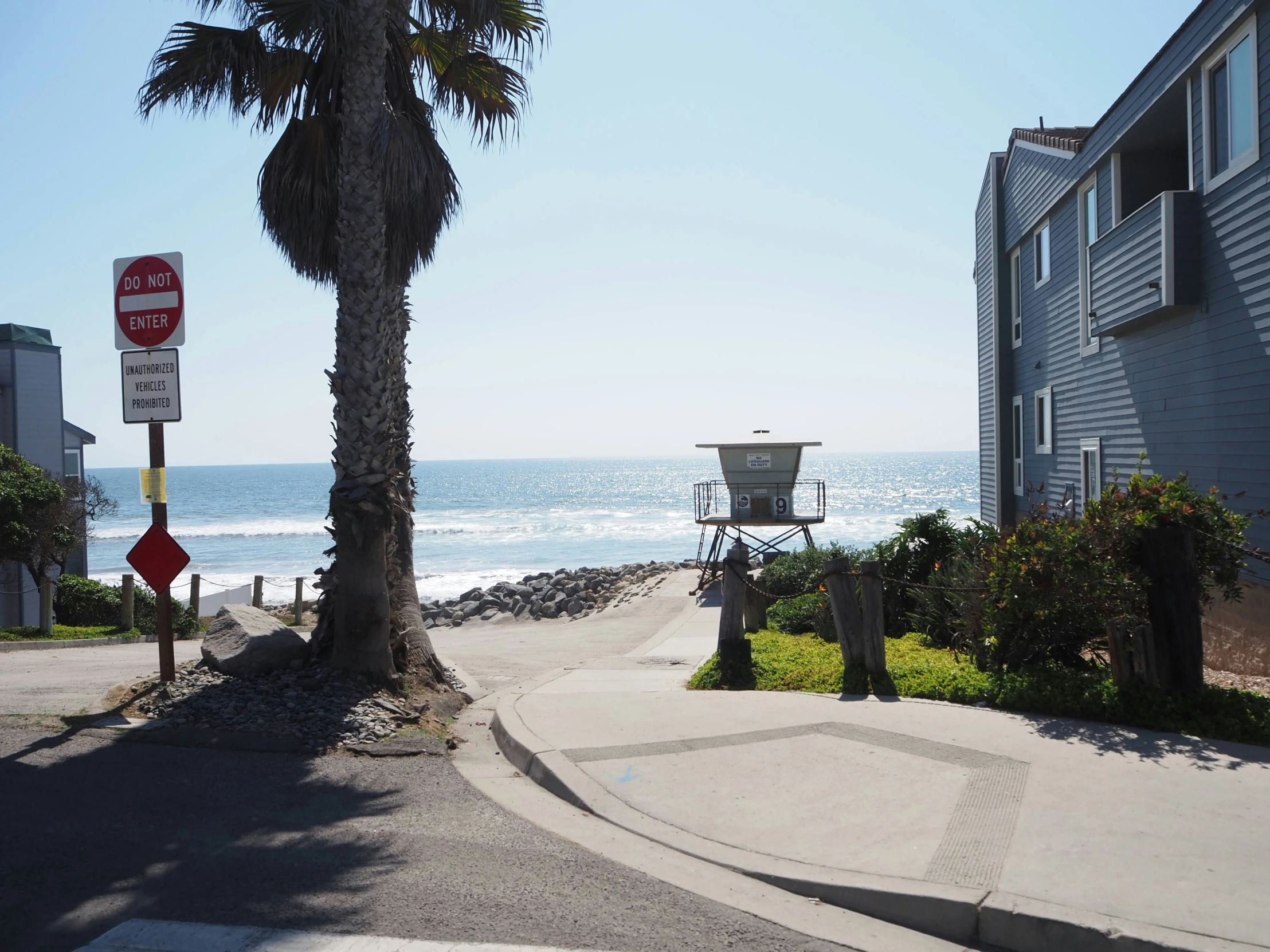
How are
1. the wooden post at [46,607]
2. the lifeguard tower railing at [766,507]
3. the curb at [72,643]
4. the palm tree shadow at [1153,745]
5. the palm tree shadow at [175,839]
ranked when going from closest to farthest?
the palm tree shadow at [175,839] < the palm tree shadow at [1153,745] < the curb at [72,643] < the wooden post at [46,607] < the lifeguard tower railing at [766,507]

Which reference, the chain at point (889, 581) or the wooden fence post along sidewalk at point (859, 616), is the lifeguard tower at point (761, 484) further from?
the wooden fence post along sidewalk at point (859, 616)

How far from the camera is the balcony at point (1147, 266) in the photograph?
11.2 meters

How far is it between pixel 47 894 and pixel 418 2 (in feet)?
27.8

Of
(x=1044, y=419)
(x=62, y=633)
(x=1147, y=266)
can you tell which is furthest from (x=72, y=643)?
(x=1044, y=419)

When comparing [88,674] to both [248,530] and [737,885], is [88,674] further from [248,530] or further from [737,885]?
[248,530]

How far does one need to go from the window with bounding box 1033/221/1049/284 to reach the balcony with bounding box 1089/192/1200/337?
4.30 metres

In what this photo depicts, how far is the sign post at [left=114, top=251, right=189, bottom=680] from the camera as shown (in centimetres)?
773

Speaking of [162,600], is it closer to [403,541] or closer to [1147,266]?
[403,541]

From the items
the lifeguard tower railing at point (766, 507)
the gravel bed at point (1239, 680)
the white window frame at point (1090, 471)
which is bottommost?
the gravel bed at point (1239, 680)

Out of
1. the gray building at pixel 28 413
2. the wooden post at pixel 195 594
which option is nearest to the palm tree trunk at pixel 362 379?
the wooden post at pixel 195 594

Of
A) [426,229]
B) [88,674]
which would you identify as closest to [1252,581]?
[426,229]

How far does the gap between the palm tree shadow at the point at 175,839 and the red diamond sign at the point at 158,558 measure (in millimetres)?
1412

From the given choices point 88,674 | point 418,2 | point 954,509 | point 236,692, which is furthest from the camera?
point 954,509

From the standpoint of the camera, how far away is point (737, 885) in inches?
174
